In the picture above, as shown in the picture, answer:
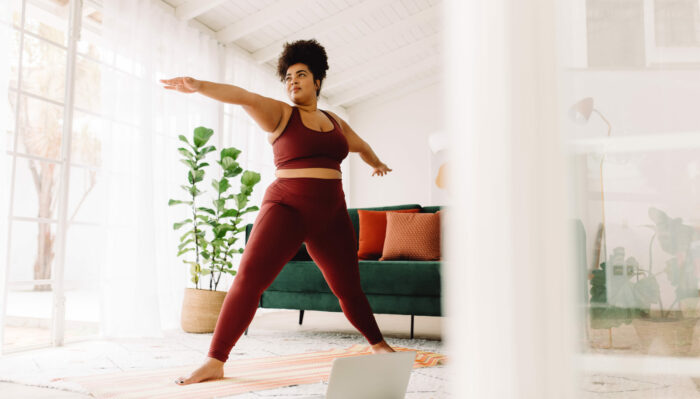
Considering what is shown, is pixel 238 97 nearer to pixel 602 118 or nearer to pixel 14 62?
pixel 602 118

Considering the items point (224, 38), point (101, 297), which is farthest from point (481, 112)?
point (224, 38)

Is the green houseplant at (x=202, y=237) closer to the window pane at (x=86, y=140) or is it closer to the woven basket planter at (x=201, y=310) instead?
the woven basket planter at (x=201, y=310)

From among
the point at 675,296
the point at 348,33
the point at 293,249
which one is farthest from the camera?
the point at 348,33

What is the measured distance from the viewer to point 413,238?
3.24m

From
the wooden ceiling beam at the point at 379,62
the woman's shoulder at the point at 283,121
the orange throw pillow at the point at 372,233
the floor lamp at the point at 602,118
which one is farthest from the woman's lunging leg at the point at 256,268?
the wooden ceiling beam at the point at 379,62

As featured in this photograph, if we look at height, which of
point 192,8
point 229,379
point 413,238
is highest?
point 192,8

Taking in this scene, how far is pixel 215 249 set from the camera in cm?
350

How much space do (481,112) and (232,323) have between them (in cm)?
147

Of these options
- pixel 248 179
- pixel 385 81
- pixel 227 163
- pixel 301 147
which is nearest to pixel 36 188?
pixel 227 163

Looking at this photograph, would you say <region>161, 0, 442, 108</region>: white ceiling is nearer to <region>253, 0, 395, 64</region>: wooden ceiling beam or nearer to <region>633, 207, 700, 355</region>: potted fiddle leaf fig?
<region>253, 0, 395, 64</region>: wooden ceiling beam

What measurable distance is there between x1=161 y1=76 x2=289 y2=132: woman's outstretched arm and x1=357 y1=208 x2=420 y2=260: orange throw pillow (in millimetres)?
1748

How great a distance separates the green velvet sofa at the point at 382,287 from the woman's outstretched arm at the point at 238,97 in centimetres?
122

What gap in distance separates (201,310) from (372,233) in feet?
4.17

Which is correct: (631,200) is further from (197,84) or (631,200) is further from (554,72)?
(197,84)
